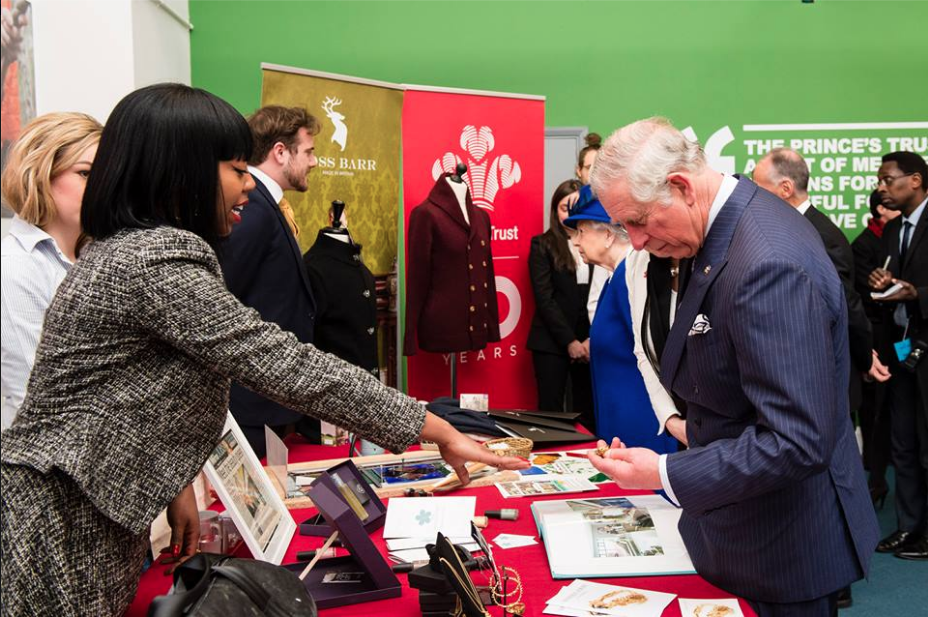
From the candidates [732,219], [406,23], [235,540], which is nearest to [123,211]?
[235,540]

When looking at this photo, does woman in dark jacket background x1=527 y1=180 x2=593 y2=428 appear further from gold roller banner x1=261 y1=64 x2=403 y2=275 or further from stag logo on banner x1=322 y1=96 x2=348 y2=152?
stag logo on banner x1=322 y1=96 x2=348 y2=152

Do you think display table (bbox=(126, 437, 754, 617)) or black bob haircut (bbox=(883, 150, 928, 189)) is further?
black bob haircut (bbox=(883, 150, 928, 189))

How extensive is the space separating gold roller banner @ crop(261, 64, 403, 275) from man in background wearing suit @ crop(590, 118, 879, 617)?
10.6 ft

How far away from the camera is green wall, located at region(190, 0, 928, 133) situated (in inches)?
233

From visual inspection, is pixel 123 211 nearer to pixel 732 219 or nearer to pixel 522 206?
pixel 732 219

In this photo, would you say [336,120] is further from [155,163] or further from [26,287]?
[155,163]

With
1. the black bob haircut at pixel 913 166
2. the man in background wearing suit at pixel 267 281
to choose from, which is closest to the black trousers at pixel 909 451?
the black bob haircut at pixel 913 166

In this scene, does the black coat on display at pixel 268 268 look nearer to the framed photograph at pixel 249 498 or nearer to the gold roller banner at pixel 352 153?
the framed photograph at pixel 249 498

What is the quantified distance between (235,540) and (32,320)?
669mm

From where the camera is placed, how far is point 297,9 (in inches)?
232

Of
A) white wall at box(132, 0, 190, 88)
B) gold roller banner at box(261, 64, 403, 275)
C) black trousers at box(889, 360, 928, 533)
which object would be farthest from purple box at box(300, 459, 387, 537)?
white wall at box(132, 0, 190, 88)

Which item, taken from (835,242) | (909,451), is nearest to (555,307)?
(835,242)

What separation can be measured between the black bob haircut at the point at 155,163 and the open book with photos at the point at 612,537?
974 millimetres

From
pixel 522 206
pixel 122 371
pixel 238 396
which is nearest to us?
pixel 122 371
